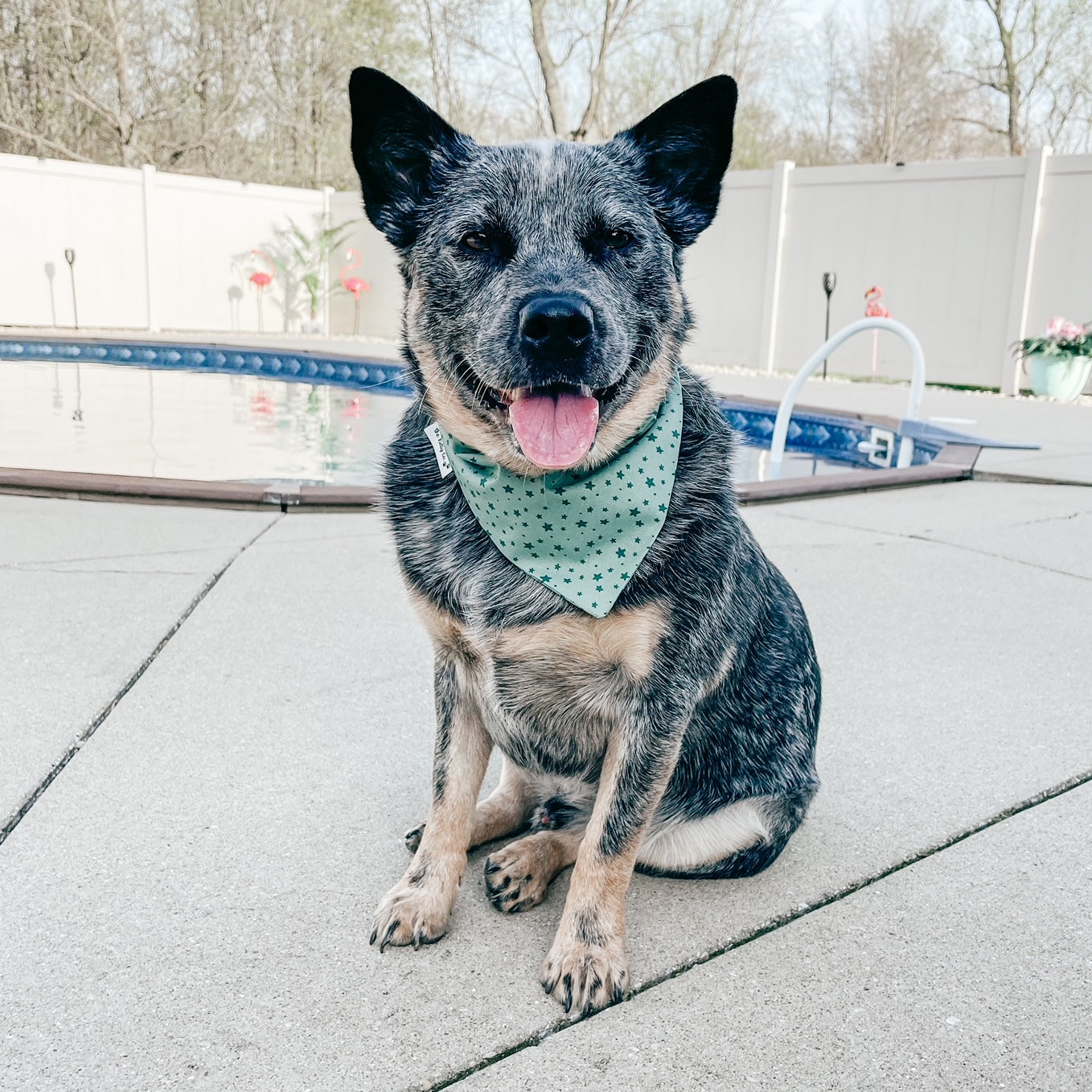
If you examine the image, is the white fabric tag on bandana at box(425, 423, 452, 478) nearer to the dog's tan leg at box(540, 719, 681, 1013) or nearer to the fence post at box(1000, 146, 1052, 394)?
the dog's tan leg at box(540, 719, 681, 1013)

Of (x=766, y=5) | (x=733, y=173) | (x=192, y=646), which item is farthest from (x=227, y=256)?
(x=192, y=646)

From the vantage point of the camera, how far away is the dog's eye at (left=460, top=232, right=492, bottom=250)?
71.5 inches

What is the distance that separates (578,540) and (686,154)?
2.69ft

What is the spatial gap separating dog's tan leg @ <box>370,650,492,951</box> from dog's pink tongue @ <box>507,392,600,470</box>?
0.41 meters

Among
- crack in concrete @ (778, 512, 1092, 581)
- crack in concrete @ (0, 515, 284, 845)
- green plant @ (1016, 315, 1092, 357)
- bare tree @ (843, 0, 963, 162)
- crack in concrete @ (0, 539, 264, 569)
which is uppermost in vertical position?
bare tree @ (843, 0, 963, 162)

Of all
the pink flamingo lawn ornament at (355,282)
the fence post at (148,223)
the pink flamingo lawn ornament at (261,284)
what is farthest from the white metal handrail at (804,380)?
the fence post at (148,223)

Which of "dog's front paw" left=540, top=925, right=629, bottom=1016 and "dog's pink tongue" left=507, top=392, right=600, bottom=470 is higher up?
"dog's pink tongue" left=507, top=392, right=600, bottom=470

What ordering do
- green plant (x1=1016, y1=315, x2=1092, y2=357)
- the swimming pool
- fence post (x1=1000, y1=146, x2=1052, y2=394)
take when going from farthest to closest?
fence post (x1=1000, y1=146, x2=1052, y2=394) < green plant (x1=1016, y1=315, x2=1092, y2=357) < the swimming pool

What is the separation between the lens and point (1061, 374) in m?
10.4

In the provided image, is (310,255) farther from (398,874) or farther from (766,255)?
(398,874)

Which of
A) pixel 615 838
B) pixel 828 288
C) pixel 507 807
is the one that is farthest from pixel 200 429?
pixel 828 288

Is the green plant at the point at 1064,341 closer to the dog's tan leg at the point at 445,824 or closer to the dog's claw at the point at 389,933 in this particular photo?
the dog's tan leg at the point at 445,824

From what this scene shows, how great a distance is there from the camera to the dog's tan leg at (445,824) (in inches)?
67.1

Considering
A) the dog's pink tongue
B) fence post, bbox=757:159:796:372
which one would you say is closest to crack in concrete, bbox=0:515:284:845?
the dog's pink tongue
